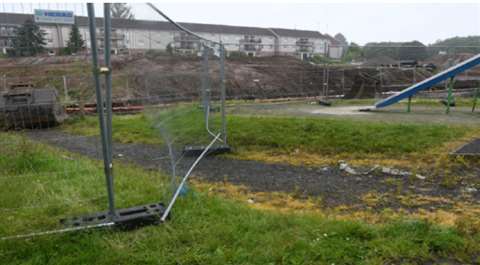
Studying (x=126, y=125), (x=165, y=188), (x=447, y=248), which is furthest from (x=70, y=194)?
(x=126, y=125)

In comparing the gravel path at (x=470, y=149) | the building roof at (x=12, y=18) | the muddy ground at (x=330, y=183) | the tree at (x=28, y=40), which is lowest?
the muddy ground at (x=330, y=183)

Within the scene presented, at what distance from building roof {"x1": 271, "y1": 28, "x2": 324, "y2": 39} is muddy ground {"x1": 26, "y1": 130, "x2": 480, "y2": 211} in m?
70.4

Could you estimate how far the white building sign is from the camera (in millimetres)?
3152

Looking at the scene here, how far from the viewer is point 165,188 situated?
12.4 ft

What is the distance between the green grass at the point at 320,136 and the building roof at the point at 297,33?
68486 millimetres

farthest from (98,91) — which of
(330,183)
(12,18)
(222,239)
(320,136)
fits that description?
(320,136)

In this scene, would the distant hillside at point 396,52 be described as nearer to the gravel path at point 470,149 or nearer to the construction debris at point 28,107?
the gravel path at point 470,149

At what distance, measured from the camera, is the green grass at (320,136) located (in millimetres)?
5695

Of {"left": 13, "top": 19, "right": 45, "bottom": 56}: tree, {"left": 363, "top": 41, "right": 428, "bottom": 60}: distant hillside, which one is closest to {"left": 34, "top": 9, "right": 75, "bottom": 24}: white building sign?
{"left": 13, "top": 19, "right": 45, "bottom": 56}: tree

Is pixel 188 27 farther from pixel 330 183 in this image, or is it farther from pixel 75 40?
pixel 330 183

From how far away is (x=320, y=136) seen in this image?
251 inches

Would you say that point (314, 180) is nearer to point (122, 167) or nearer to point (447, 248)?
point (447, 248)

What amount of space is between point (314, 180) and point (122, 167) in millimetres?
2856

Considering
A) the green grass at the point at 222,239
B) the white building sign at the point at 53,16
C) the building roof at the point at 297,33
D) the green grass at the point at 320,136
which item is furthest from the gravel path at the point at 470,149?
the building roof at the point at 297,33
